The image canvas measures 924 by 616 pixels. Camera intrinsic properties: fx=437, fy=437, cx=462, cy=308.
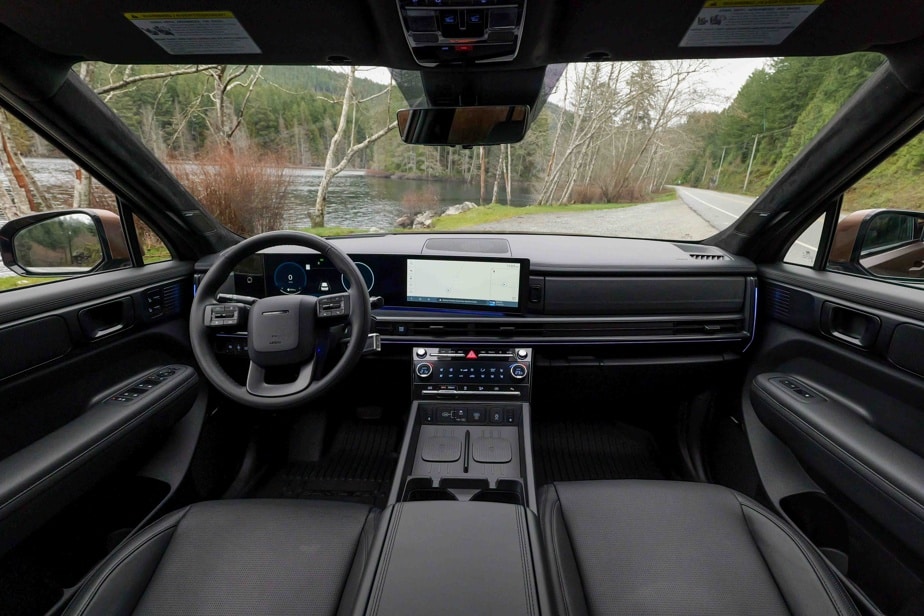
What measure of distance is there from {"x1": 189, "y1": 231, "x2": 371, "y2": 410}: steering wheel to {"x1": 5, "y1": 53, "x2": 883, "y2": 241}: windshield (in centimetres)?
77

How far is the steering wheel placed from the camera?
4.91ft

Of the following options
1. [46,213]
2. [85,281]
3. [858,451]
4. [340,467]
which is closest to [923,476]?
[858,451]

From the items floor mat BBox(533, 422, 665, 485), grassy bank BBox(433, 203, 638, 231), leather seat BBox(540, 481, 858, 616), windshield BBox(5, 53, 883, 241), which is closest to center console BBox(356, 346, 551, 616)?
leather seat BBox(540, 481, 858, 616)

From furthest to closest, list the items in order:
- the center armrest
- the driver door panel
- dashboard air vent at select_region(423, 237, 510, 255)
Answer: dashboard air vent at select_region(423, 237, 510, 255) < the driver door panel < the center armrest

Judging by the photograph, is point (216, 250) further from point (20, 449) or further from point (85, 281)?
point (20, 449)

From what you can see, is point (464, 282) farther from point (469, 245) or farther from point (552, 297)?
point (552, 297)

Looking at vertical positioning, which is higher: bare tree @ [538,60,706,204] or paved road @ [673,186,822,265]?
bare tree @ [538,60,706,204]

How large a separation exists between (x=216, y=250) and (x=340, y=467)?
144 centimetres

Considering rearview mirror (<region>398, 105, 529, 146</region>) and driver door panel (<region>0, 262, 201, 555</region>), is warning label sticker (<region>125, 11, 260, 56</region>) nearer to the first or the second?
rearview mirror (<region>398, 105, 529, 146</region>)

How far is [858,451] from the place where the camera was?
152 cm

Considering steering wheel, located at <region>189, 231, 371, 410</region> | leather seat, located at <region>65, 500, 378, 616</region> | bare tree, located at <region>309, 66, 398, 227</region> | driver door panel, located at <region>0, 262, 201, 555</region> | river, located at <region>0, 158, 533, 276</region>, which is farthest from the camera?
river, located at <region>0, 158, 533, 276</region>

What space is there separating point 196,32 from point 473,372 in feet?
5.79

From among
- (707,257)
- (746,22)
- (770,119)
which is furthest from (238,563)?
(770,119)

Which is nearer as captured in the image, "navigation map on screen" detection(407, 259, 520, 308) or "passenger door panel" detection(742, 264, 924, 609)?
"passenger door panel" detection(742, 264, 924, 609)
